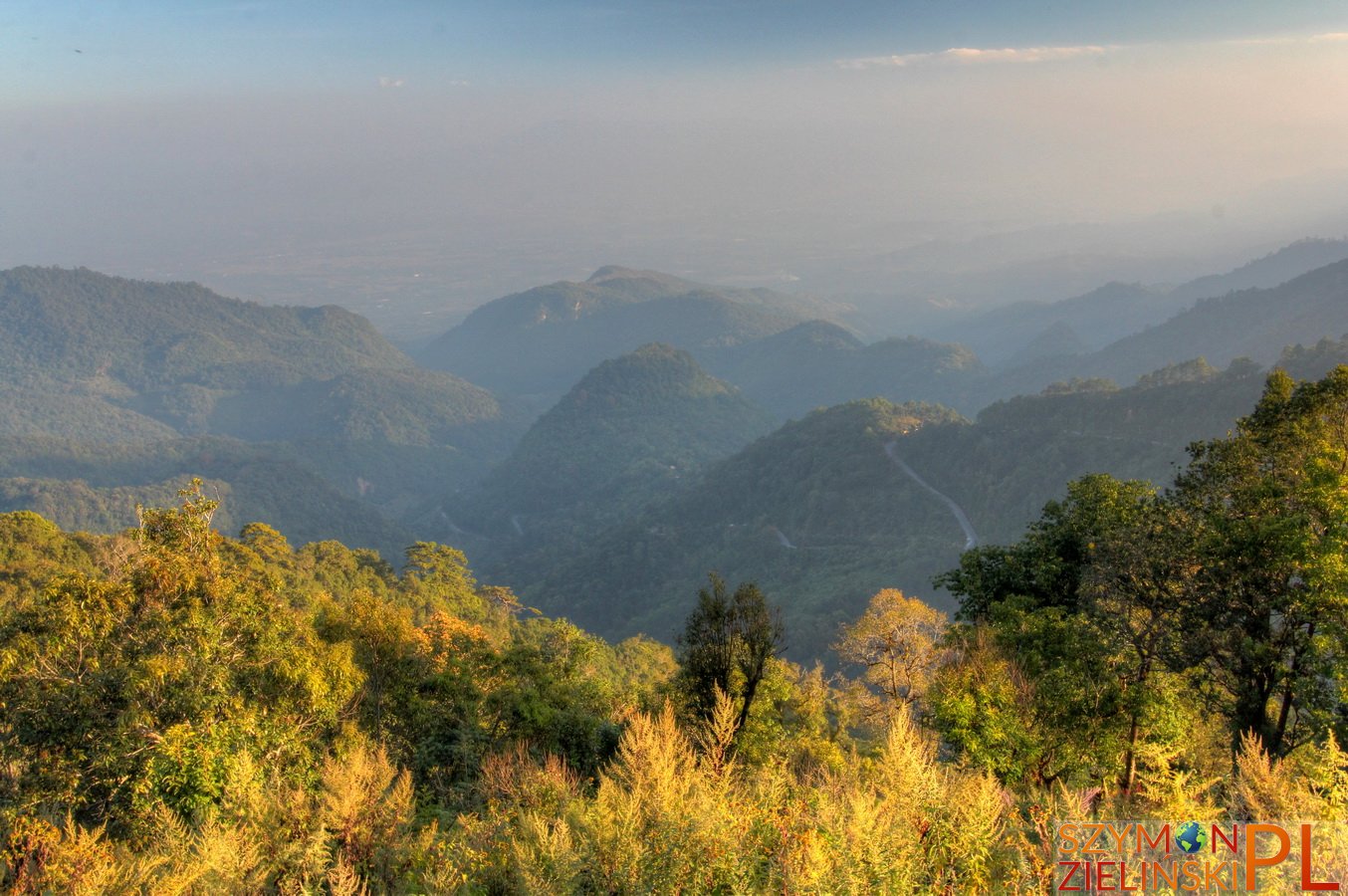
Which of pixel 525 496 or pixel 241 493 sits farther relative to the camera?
pixel 525 496

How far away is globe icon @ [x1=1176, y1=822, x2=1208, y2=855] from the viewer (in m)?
8.62

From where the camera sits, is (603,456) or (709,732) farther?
(603,456)

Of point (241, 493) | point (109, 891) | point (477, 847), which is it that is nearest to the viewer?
point (109, 891)

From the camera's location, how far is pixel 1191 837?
8781mm

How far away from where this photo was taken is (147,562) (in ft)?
46.2

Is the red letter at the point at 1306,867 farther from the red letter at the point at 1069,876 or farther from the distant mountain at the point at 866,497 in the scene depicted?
the distant mountain at the point at 866,497

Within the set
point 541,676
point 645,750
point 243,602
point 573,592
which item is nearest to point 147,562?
point 243,602

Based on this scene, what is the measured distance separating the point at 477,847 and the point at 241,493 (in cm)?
14257

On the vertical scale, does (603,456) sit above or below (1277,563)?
below

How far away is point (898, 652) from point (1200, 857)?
1595 centimetres

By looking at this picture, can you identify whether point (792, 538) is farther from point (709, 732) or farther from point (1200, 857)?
point (1200, 857)

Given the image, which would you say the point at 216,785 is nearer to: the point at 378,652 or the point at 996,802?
the point at 378,652

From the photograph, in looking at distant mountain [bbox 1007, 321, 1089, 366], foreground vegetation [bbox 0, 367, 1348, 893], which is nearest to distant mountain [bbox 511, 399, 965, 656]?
foreground vegetation [bbox 0, 367, 1348, 893]

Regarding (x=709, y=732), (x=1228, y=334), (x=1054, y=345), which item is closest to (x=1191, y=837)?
(x=709, y=732)
